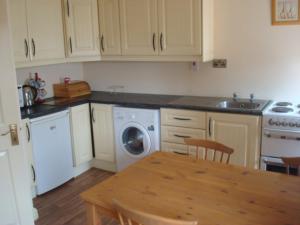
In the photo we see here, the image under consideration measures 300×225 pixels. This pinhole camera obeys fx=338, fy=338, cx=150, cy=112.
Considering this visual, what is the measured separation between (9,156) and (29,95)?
3.66 feet

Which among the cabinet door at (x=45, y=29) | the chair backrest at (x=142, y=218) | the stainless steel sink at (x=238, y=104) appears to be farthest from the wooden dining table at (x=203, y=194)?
the cabinet door at (x=45, y=29)

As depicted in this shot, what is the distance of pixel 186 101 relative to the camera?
135 inches

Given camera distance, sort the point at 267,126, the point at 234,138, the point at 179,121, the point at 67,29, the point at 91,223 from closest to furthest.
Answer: the point at 91,223 < the point at 267,126 < the point at 234,138 < the point at 179,121 < the point at 67,29

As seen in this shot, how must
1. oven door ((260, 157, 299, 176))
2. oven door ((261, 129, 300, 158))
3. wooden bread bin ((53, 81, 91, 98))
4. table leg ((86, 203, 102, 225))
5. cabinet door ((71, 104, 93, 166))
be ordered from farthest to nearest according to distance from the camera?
wooden bread bin ((53, 81, 91, 98))
cabinet door ((71, 104, 93, 166))
oven door ((260, 157, 299, 176))
oven door ((261, 129, 300, 158))
table leg ((86, 203, 102, 225))

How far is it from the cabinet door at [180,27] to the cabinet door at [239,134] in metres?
0.70

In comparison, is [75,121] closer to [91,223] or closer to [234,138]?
[234,138]

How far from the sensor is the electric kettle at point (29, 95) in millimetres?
3410

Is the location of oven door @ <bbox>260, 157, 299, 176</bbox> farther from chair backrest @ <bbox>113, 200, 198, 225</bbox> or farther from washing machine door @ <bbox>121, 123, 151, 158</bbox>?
chair backrest @ <bbox>113, 200, 198, 225</bbox>

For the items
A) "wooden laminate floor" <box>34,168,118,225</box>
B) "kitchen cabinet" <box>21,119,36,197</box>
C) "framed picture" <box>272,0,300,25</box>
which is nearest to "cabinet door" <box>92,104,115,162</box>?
"wooden laminate floor" <box>34,168,118,225</box>

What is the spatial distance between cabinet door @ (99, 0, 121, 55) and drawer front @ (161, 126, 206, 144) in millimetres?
1040

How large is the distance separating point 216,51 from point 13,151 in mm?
2192

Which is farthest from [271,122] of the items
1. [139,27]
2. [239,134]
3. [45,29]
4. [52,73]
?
[52,73]

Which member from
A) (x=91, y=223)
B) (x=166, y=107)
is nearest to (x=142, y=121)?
(x=166, y=107)

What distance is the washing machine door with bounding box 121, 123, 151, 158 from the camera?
11.5 feet
